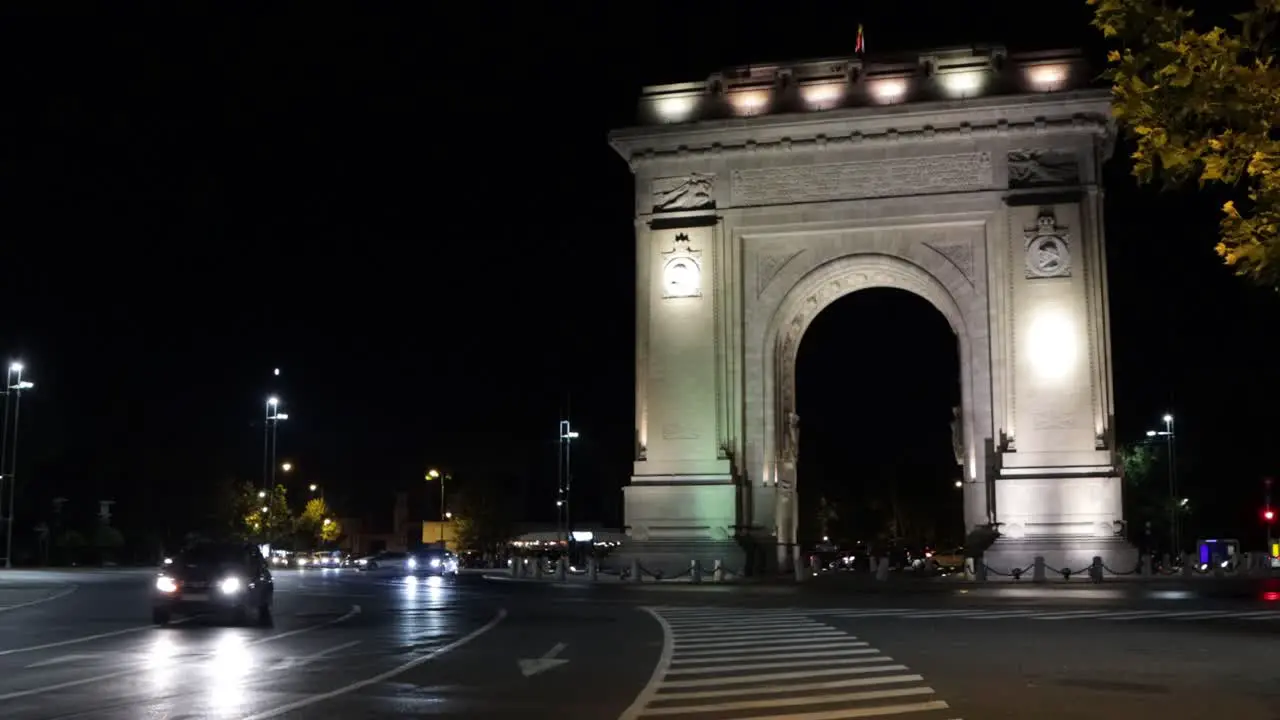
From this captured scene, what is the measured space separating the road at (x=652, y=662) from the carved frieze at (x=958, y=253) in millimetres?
20307

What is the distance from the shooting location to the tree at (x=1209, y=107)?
9891mm

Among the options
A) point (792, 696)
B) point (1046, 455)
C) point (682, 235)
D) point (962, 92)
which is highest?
point (962, 92)

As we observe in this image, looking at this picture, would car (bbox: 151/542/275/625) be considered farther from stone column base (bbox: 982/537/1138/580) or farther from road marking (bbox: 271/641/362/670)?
stone column base (bbox: 982/537/1138/580)

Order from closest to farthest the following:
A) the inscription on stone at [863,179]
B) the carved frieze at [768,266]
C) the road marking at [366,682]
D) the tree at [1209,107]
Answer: the tree at [1209,107] → the road marking at [366,682] → the inscription on stone at [863,179] → the carved frieze at [768,266]

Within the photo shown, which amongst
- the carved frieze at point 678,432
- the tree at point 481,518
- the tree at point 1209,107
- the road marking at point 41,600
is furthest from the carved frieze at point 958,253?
the tree at point 481,518

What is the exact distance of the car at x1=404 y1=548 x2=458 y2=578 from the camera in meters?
58.3

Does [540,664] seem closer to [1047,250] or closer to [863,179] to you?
[1047,250]

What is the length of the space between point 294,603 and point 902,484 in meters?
70.2

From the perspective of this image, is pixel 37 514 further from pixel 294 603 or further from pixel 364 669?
pixel 364 669

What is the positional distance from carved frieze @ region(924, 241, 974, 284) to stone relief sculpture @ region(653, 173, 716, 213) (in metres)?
7.71

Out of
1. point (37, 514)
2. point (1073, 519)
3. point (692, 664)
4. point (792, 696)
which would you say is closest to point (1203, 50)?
point (792, 696)

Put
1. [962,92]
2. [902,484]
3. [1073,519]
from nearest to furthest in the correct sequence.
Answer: [1073,519]
[962,92]
[902,484]

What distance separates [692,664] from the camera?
15.8 metres

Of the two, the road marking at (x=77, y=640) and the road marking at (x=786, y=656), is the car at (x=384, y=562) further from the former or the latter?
the road marking at (x=786, y=656)
